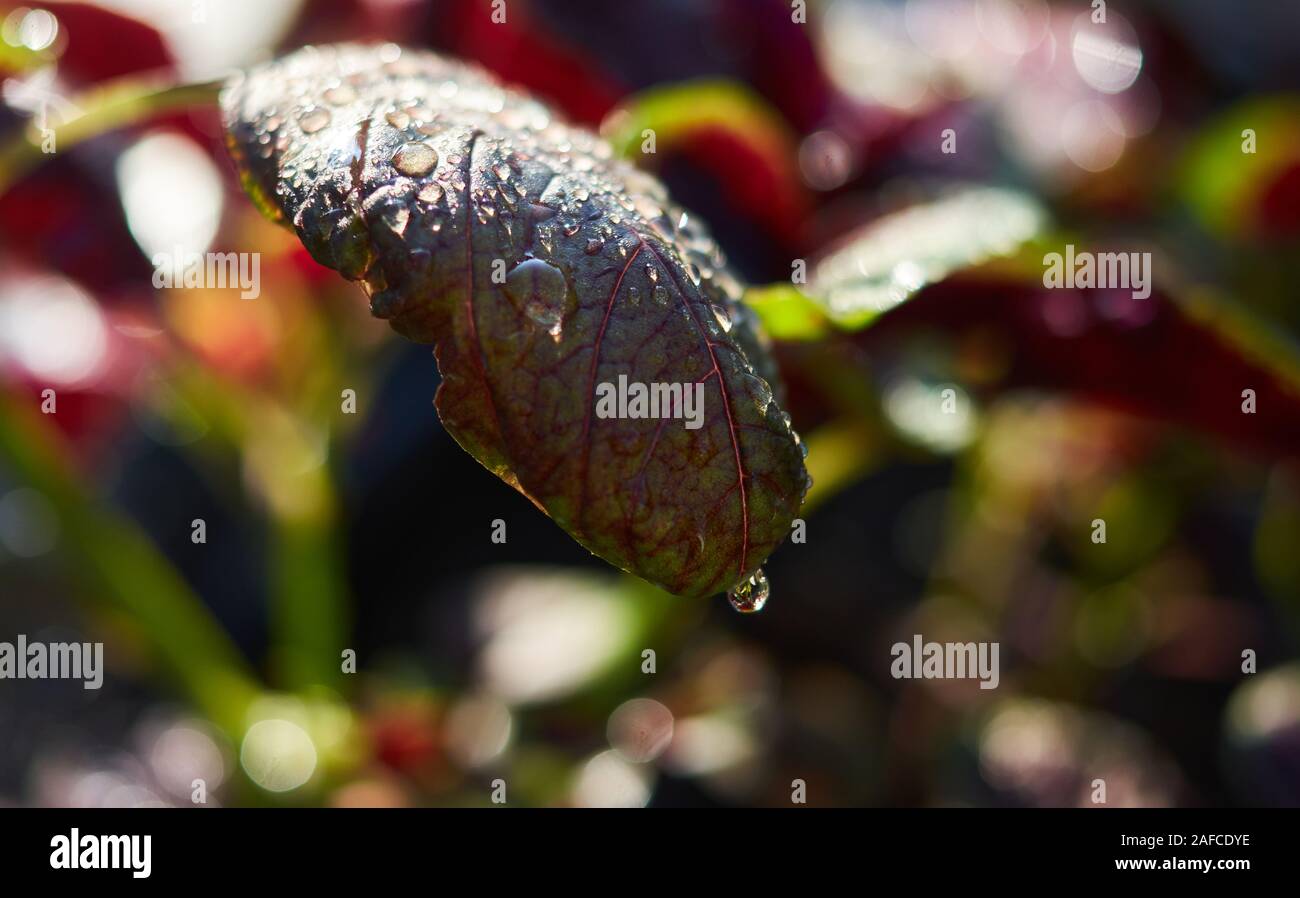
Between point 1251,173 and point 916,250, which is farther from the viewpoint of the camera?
point 1251,173

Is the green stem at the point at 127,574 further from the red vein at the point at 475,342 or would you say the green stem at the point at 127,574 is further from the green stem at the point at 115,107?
the red vein at the point at 475,342

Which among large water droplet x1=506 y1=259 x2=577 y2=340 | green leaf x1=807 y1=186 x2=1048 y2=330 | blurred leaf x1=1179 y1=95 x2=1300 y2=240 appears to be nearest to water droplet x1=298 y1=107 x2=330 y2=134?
large water droplet x1=506 y1=259 x2=577 y2=340

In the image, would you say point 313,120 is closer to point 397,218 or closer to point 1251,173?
point 397,218

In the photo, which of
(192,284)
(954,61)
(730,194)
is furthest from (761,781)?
(954,61)

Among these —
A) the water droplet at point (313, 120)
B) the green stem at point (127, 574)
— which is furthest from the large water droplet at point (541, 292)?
the green stem at point (127, 574)

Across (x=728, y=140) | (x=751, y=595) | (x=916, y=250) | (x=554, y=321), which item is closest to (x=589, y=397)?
(x=554, y=321)
